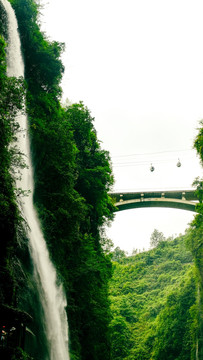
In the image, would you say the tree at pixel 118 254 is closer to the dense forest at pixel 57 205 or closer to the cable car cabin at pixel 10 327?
the dense forest at pixel 57 205

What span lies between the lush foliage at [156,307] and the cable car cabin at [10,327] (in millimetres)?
13207

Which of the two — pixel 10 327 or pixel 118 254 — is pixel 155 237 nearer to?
pixel 118 254

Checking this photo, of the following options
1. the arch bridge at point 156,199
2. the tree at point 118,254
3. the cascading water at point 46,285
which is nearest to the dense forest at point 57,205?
the cascading water at point 46,285

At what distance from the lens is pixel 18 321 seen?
7.38m

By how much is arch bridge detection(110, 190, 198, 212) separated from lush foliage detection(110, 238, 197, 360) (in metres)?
6.24

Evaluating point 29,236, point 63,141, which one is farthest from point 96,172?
point 29,236

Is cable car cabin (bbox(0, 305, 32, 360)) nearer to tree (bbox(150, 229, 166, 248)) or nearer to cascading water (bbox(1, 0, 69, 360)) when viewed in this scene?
cascading water (bbox(1, 0, 69, 360))

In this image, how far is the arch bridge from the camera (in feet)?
85.5

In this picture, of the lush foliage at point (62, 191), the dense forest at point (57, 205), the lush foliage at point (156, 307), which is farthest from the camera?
the lush foliage at point (156, 307)

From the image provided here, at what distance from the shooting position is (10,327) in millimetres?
7508

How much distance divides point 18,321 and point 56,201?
5.86 m

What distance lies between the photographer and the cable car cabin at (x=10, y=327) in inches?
273

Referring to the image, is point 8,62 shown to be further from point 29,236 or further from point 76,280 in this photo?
point 76,280

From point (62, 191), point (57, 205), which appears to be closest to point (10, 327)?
point (57, 205)
